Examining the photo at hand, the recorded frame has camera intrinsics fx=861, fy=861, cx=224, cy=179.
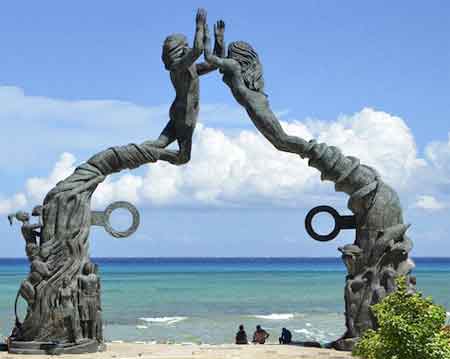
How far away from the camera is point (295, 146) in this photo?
16047 millimetres

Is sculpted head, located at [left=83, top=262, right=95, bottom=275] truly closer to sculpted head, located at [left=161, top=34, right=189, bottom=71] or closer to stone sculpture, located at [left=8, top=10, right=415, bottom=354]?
stone sculpture, located at [left=8, top=10, right=415, bottom=354]

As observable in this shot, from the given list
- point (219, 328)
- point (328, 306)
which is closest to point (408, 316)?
point (219, 328)

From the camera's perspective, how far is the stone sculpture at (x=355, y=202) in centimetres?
1558

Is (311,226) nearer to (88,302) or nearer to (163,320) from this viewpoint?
(88,302)

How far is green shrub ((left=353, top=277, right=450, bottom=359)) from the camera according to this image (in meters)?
10.1

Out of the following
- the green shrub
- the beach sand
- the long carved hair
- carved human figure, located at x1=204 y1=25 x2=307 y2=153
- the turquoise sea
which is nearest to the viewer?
the green shrub

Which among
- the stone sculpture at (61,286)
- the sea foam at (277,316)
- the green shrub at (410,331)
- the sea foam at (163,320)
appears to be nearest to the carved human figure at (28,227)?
the stone sculpture at (61,286)

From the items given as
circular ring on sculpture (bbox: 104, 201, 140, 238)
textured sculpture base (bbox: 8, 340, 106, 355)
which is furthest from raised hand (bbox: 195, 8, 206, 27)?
textured sculpture base (bbox: 8, 340, 106, 355)

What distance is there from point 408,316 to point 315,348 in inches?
234

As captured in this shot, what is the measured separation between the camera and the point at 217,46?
53.3 feet

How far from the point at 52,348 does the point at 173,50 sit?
5.85 meters

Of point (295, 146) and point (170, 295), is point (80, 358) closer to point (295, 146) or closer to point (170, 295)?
point (295, 146)

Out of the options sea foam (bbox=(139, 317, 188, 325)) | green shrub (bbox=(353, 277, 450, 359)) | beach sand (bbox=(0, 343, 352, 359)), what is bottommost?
sea foam (bbox=(139, 317, 188, 325))

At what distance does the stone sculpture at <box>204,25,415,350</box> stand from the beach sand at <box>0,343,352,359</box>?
802 millimetres
